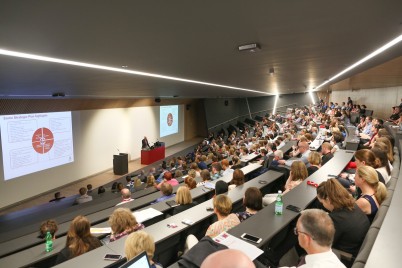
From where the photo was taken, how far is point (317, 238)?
2023mm

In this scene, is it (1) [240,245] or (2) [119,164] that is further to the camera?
(2) [119,164]

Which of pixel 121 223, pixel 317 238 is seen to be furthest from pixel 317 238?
pixel 121 223

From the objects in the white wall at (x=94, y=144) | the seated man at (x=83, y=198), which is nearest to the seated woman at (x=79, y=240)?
the seated man at (x=83, y=198)

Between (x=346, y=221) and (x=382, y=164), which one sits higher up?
(x=382, y=164)

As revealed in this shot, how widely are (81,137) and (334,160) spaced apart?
9599 millimetres

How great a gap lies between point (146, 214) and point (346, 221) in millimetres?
2584

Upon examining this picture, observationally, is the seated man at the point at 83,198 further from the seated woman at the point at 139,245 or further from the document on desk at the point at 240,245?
the document on desk at the point at 240,245

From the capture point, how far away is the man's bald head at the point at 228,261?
46.2 inches

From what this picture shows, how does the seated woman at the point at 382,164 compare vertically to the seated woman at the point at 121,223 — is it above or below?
above

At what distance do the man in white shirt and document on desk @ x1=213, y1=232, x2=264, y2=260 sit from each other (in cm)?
37

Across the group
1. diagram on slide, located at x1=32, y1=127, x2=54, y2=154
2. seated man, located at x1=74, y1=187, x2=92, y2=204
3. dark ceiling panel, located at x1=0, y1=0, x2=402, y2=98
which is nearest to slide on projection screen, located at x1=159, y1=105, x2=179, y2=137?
diagram on slide, located at x1=32, y1=127, x2=54, y2=154

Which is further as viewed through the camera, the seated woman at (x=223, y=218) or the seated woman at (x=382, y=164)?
the seated woman at (x=382, y=164)

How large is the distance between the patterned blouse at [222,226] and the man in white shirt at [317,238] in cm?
100

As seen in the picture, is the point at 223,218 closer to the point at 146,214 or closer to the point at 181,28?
the point at 146,214
